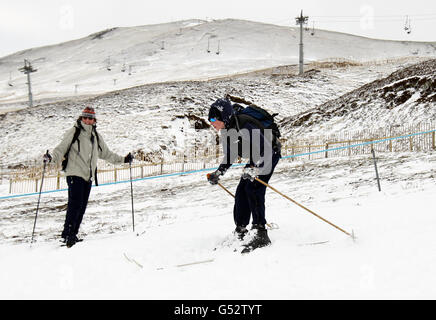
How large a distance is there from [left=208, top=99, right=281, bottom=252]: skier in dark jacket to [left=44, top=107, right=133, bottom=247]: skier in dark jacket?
2.20 m

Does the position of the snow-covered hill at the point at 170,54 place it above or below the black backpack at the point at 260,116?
above

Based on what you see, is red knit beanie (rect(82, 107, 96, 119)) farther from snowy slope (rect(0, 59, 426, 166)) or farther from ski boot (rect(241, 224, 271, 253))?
snowy slope (rect(0, 59, 426, 166))

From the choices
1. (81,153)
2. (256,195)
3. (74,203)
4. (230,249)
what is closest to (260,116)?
(256,195)

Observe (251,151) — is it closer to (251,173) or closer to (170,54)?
(251,173)

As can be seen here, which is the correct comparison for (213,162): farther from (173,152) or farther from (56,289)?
(56,289)

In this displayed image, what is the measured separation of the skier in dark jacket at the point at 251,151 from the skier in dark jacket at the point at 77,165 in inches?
86.5

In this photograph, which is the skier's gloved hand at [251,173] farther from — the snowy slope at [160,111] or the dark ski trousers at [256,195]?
the snowy slope at [160,111]

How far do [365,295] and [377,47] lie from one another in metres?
133

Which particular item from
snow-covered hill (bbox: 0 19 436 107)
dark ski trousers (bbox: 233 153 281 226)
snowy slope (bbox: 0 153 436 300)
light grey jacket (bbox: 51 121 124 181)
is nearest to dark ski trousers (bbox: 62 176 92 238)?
light grey jacket (bbox: 51 121 124 181)

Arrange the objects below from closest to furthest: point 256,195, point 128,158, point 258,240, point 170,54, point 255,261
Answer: point 255,261 → point 258,240 → point 256,195 → point 128,158 → point 170,54

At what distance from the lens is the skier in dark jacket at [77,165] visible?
17.7 feet

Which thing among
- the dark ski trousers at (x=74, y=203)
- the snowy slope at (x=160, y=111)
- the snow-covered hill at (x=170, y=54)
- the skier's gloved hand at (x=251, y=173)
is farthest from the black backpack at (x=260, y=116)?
the snow-covered hill at (x=170, y=54)

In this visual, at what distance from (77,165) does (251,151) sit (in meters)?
2.80

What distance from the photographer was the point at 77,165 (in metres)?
5.46
